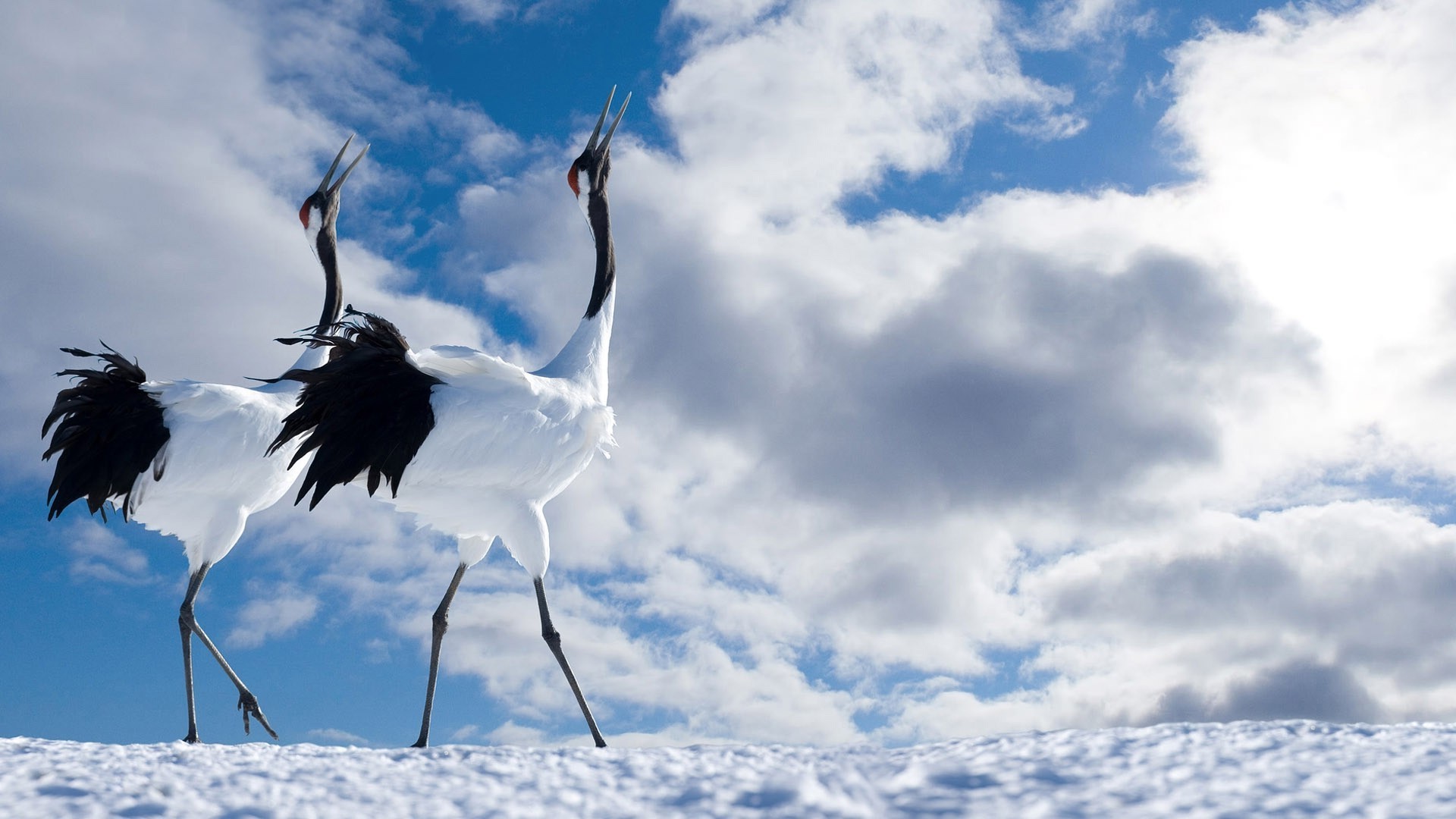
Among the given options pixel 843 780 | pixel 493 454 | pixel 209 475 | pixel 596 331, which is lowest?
pixel 843 780

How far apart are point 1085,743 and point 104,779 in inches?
121

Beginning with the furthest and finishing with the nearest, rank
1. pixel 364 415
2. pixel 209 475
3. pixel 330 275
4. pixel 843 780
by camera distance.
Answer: pixel 330 275 < pixel 209 475 < pixel 364 415 < pixel 843 780

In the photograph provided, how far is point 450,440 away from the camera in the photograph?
8.90 meters

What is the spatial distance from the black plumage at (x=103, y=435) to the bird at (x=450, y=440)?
2.52m

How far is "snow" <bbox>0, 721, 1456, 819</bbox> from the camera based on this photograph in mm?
2885

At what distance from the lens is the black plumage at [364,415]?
8.74 m

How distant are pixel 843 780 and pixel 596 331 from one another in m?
7.74

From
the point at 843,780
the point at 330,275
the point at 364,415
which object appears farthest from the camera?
the point at 330,275

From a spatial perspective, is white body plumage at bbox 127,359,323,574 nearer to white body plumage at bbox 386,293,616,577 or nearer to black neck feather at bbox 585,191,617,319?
white body plumage at bbox 386,293,616,577

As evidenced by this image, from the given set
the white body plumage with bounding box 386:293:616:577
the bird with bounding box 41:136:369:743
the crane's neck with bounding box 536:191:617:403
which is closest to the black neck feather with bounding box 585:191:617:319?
the crane's neck with bounding box 536:191:617:403

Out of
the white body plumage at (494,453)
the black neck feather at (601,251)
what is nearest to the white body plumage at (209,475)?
the white body plumage at (494,453)

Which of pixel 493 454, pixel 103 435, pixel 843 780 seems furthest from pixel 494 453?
pixel 843 780

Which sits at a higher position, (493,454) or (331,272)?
(331,272)

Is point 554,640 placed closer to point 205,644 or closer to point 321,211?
point 205,644
